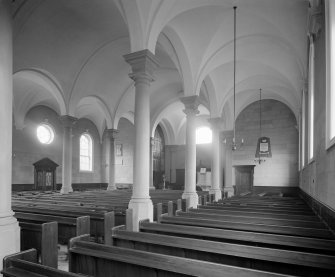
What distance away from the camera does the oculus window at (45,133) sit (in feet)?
61.0

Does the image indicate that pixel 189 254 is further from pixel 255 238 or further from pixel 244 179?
pixel 244 179

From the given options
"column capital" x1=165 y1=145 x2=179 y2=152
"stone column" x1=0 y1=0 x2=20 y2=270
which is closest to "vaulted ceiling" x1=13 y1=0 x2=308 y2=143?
"stone column" x1=0 y1=0 x2=20 y2=270

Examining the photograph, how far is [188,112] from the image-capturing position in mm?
10500

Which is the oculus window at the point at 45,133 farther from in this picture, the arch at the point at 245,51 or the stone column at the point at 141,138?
the stone column at the point at 141,138

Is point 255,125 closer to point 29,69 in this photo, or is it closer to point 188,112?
point 188,112

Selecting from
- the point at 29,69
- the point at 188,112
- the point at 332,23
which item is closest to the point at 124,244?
the point at 332,23

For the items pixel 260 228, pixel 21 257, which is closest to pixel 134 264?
pixel 21 257

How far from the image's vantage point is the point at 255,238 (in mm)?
3564

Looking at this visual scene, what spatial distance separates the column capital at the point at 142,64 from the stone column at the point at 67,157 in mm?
7651

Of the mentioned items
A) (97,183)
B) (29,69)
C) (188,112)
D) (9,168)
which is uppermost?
(29,69)

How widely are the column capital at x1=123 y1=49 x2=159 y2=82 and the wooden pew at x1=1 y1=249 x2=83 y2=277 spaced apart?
4806mm

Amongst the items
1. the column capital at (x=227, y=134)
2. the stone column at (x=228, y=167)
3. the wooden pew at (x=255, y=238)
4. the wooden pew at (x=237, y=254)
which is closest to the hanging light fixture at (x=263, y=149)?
the stone column at (x=228, y=167)

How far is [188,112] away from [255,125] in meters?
10.8

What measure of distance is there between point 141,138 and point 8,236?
12.0 ft
